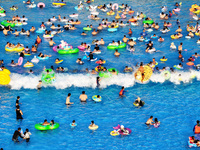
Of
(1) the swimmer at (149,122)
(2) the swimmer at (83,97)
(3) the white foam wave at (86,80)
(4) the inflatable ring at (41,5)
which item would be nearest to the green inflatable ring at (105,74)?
(3) the white foam wave at (86,80)

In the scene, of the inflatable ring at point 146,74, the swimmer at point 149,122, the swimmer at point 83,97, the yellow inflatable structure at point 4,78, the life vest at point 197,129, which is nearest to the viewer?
the life vest at point 197,129

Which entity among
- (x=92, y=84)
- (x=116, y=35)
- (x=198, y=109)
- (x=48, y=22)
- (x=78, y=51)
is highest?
(x=48, y=22)

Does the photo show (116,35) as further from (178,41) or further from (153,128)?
(153,128)

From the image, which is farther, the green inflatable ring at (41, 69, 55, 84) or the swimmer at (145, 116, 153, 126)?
the green inflatable ring at (41, 69, 55, 84)

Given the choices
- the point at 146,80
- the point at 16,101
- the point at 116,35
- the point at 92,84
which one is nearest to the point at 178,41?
the point at 116,35

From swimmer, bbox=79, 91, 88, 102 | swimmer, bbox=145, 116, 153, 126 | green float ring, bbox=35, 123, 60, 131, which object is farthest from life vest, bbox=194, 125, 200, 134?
green float ring, bbox=35, 123, 60, 131

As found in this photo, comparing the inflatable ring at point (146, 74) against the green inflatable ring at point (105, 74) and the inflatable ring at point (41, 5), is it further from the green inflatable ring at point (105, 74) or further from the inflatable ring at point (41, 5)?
the inflatable ring at point (41, 5)

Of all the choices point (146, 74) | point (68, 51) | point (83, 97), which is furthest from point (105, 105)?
point (68, 51)

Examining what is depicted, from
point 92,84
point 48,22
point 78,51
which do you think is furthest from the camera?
point 48,22

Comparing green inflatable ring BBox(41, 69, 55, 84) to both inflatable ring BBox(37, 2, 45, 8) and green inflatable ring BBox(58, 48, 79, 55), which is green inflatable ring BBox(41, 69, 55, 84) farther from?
inflatable ring BBox(37, 2, 45, 8)
